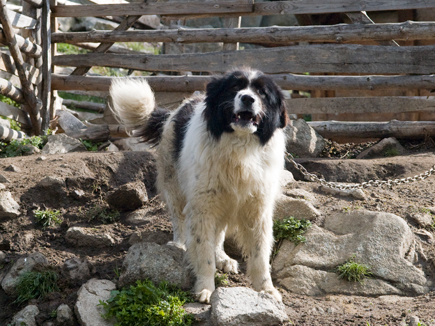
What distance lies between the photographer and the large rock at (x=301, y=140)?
22.2ft

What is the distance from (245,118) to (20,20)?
5.16 m

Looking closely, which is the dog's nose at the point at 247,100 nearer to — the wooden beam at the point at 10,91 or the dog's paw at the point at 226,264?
the dog's paw at the point at 226,264

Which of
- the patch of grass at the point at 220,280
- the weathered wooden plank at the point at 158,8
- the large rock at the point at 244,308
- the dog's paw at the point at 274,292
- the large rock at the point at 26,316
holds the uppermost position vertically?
the weathered wooden plank at the point at 158,8

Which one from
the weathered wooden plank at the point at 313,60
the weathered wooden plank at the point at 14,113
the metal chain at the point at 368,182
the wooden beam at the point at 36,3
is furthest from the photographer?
the wooden beam at the point at 36,3

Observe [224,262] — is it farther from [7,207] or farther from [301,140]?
[301,140]

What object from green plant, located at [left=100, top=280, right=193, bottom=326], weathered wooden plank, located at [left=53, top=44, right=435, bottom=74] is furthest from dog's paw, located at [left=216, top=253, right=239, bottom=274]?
Answer: weathered wooden plank, located at [left=53, top=44, right=435, bottom=74]

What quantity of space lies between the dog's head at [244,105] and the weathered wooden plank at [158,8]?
4.13 m

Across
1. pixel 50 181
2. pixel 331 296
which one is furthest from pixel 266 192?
pixel 50 181

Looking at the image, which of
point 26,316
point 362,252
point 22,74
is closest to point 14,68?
point 22,74

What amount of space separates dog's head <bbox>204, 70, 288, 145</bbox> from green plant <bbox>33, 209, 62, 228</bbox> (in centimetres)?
213

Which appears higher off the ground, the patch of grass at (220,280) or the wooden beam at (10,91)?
the wooden beam at (10,91)

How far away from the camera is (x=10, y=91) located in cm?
720

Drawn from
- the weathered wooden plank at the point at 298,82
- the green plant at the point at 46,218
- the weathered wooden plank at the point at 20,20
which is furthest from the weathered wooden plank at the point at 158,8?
the green plant at the point at 46,218

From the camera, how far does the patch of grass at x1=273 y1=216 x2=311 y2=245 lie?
4.68 m
